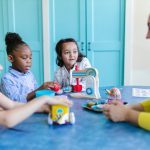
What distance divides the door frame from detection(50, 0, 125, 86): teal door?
0.05m

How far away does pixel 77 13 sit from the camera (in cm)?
343

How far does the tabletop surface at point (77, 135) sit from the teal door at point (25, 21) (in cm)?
236

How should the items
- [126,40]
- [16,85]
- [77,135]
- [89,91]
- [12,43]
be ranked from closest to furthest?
[77,135], [89,91], [16,85], [12,43], [126,40]

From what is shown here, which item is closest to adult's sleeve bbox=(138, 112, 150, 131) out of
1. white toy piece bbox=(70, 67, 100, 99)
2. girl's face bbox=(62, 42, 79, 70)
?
white toy piece bbox=(70, 67, 100, 99)

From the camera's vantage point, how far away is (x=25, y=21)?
3.50m

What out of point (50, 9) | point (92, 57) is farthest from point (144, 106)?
point (50, 9)

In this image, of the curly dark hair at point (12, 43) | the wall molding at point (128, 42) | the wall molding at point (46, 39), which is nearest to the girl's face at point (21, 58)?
the curly dark hair at point (12, 43)

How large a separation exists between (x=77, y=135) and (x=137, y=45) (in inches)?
102

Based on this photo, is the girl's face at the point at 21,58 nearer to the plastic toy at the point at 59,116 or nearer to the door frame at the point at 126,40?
the plastic toy at the point at 59,116

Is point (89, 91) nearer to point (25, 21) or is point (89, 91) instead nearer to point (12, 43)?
point (12, 43)

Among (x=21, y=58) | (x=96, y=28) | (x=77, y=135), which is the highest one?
(x=96, y=28)

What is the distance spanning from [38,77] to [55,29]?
2.25ft

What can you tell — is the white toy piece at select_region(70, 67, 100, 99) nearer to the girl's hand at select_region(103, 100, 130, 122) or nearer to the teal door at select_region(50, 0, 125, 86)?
the girl's hand at select_region(103, 100, 130, 122)

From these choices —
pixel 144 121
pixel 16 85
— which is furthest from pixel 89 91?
pixel 144 121
